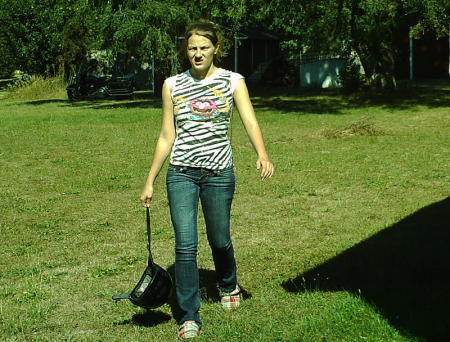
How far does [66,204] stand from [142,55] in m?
17.0

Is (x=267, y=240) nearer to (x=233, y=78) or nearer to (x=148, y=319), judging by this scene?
(x=148, y=319)

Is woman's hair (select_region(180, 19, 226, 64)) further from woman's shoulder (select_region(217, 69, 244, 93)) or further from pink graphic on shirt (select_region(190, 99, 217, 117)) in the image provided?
pink graphic on shirt (select_region(190, 99, 217, 117))

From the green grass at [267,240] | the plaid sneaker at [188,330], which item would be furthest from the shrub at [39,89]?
the plaid sneaker at [188,330]

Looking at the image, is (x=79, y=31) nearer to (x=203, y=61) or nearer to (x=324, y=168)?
(x=324, y=168)

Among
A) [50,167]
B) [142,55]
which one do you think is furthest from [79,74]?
[50,167]

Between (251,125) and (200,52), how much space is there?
563 mm

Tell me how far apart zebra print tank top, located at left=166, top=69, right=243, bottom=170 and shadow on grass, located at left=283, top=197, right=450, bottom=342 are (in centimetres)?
153

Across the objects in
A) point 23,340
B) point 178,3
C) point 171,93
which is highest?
point 178,3

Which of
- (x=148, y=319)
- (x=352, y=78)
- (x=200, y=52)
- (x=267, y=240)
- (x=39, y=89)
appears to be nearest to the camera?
(x=200, y=52)

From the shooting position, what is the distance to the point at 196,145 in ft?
15.9

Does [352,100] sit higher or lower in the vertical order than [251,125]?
lower

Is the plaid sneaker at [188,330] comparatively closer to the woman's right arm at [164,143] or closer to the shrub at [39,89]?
the woman's right arm at [164,143]

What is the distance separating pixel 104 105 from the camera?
3098cm

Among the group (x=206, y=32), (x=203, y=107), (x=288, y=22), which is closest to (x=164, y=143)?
(x=203, y=107)
